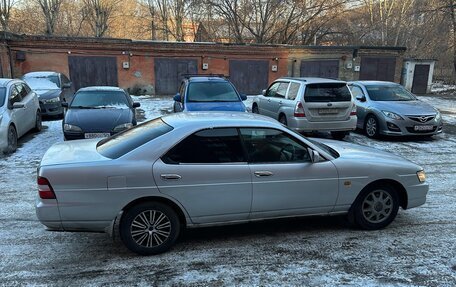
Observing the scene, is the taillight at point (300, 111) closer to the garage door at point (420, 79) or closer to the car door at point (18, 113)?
the car door at point (18, 113)

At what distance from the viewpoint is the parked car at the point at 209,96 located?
9.53 m

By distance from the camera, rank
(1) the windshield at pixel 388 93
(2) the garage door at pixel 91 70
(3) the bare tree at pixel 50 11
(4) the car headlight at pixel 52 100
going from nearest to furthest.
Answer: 1. (1) the windshield at pixel 388 93
2. (4) the car headlight at pixel 52 100
3. (2) the garage door at pixel 91 70
4. (3) the bare tree at pixel 50 11

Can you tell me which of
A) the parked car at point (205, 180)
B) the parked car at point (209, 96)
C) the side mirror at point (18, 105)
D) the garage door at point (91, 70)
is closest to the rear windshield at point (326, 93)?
the parked car at point (209, 96)

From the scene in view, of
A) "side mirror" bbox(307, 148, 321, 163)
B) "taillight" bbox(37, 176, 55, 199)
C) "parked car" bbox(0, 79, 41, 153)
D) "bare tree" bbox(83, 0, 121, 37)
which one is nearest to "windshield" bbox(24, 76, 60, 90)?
"parked car" bbox(0, 79, 41, 153)

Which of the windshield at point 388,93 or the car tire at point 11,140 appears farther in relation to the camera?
the windshield at point 388,93

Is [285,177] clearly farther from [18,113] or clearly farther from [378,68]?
[378,68]

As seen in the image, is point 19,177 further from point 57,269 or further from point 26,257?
point 57,269

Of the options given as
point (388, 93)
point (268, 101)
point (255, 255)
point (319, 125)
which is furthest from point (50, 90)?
point (255, 255)

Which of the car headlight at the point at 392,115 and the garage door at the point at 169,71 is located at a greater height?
the garage door at the point at 169,71

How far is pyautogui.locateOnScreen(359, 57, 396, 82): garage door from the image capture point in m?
24.0

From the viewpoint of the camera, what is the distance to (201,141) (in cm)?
409

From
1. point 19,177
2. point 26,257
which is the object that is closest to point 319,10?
point 19,177

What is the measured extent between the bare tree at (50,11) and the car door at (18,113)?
2824 centimetres

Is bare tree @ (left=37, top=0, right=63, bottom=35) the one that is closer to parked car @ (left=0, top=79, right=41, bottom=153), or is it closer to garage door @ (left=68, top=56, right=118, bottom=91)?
garage door @ (left=68, top=56, right=118, bottom=91)
